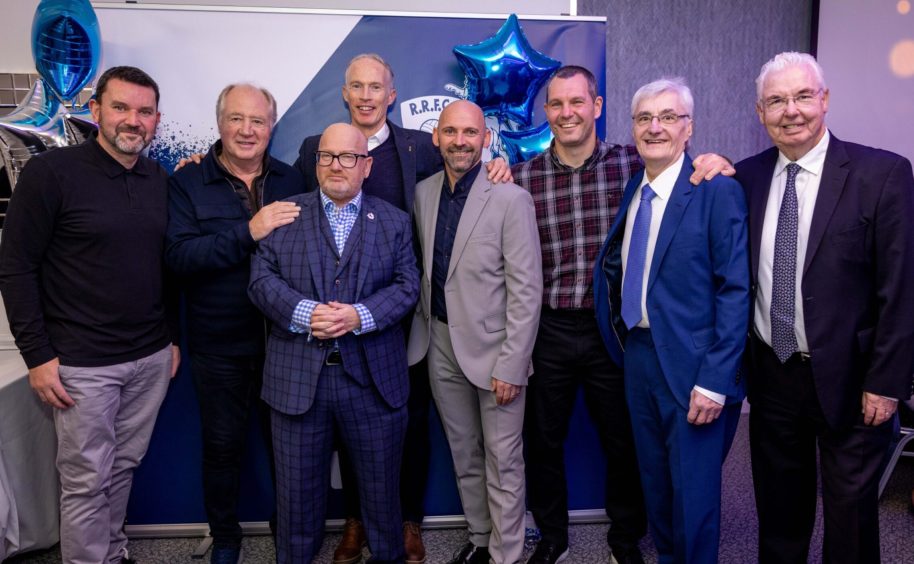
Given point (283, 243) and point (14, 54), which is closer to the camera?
point (283, 243)

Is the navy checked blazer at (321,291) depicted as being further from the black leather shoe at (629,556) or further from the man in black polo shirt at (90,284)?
the black leather shoe at (629,556)

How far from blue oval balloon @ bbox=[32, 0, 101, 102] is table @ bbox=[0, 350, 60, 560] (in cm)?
124

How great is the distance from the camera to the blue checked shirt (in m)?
2.03

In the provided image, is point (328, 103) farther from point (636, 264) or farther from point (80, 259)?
point (636, 264)

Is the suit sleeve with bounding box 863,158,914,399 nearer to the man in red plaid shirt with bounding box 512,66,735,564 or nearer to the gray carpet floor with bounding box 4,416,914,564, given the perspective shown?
the man in red plaid shirt with bounding box 512,66,735,564

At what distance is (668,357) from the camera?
81.7 inches

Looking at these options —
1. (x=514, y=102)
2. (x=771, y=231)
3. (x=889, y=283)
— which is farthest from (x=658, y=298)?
(x=514, y=102)

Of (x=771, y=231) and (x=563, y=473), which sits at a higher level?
(x=771, y=231)

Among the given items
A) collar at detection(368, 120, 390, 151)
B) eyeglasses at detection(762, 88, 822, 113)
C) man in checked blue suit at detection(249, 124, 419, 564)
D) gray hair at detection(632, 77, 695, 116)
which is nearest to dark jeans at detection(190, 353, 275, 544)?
man in checked blue suit at detection(249, 124, 419, 564)

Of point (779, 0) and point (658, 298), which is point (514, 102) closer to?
point (658, 298)

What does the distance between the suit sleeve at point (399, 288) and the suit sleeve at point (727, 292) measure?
1012 millimetres

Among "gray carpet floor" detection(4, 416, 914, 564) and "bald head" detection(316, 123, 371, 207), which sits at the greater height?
"bald head" detection(316, 123, 371, 207)

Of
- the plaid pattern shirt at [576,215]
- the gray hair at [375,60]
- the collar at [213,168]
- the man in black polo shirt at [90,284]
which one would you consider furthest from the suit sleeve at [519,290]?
the man in black polo shirt at [90,284]

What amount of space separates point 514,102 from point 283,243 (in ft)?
4.29
